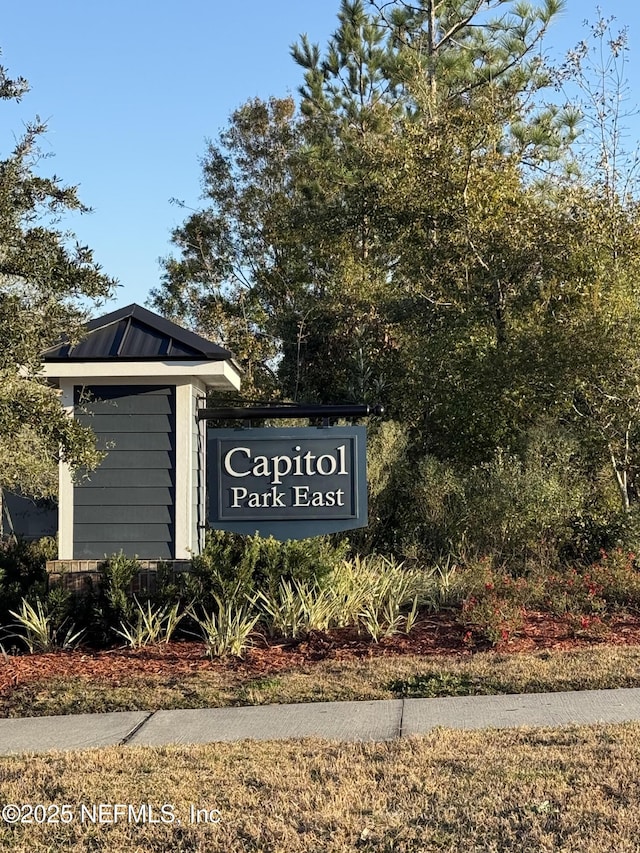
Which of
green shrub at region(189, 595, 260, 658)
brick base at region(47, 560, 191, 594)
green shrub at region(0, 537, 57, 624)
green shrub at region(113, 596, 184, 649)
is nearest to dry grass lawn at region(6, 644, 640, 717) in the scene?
green shrub at region(189, 595, 260, 658)

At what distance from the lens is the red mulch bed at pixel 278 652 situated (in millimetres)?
7898

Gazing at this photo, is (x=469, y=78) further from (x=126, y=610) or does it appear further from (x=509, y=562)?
(x=126, y=610)

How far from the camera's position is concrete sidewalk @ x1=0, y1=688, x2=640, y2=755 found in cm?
585

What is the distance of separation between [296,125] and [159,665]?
2303 centimetres

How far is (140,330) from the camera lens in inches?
382

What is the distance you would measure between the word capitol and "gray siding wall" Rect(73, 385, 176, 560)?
2.61 ft

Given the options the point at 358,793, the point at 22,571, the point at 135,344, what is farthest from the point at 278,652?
the point at 358,793

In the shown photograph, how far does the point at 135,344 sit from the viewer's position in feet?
31.1

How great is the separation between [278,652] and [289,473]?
2185mm

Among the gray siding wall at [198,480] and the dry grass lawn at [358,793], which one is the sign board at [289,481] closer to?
the gray siding wall at [198,480]

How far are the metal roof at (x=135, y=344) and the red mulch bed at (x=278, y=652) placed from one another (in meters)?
2.82

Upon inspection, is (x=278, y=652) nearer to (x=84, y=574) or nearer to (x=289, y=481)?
(x=289, y=481)

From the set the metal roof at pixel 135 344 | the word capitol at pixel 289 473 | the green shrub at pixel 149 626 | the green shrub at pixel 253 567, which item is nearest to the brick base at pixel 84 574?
the green shrub at pixel 149 626

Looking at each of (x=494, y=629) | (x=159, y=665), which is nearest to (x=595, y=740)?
(x=494, y=629)
